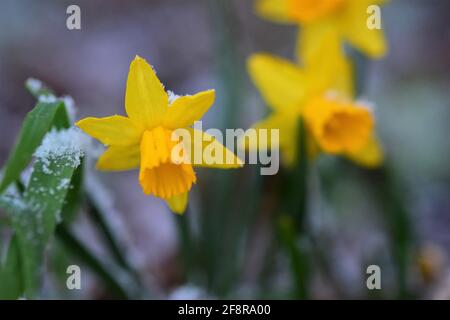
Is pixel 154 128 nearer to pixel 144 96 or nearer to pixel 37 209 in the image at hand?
pixel 144 96

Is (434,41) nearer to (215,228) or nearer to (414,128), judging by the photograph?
(414,128)

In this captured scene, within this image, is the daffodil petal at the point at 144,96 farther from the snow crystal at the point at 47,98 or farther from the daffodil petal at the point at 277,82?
A: the daffodil petal at the point at 277,82

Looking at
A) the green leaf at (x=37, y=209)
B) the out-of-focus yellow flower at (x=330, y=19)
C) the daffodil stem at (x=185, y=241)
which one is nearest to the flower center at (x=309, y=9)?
the out-of-focus yellow flower at (x=330, y=19)

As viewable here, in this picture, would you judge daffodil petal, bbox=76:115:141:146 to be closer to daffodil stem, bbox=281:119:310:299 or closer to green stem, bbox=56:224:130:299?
green stem, bbox=56:224:130:299

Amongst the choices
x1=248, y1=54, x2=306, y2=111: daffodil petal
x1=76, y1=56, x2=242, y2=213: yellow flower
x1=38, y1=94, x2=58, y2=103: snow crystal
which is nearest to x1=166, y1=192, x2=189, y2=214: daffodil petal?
x1=76, y1=56, x2=242, y2=213: yellow flower

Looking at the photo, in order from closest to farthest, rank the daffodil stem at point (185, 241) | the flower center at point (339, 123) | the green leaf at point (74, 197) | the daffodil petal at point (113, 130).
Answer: the daffodil petal at point (113, 130), the green leaf at point (74, 197), the flower center at point (339, 123), the daffodil stem at point (185, 241)

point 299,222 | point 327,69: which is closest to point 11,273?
point 299,222
